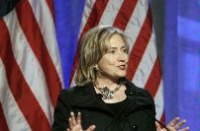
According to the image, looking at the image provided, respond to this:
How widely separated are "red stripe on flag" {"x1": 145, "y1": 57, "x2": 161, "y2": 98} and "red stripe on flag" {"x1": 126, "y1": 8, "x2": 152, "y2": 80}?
0.08 m

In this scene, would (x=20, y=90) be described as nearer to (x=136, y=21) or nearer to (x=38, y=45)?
(x=38, y=45)

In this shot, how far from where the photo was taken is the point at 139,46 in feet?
6.64

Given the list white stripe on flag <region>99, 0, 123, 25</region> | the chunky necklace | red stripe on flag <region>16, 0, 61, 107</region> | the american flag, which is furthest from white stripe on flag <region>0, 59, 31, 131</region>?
the chunky necklace

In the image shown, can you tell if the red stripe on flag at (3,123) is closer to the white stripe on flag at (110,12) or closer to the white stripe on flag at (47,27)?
the white stripe on flag at (47,27)

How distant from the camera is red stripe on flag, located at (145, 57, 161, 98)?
1.99 meters

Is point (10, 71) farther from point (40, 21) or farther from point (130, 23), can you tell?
point (130, 23)

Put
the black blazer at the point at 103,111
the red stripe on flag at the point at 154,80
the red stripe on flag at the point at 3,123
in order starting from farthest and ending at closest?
the red stripe on flag at the point at 154,80
the red stripe on flag at the point at 3,123
the black blazer at the point at 103,111

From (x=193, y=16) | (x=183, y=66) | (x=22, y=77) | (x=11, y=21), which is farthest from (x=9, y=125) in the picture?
(x=193, y=16)

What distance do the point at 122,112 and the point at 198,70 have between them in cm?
85

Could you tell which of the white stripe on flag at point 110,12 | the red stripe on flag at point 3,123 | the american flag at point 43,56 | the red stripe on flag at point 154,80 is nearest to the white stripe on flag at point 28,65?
the american flag at point 43,56

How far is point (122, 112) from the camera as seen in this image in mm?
1349

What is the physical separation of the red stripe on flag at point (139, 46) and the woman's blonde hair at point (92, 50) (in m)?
0.58

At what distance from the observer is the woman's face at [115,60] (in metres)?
1.38

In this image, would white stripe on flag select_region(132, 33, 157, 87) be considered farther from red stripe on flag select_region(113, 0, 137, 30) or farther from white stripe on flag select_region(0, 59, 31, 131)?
white stripe on flag select_region(0, 59, 31, 131)
